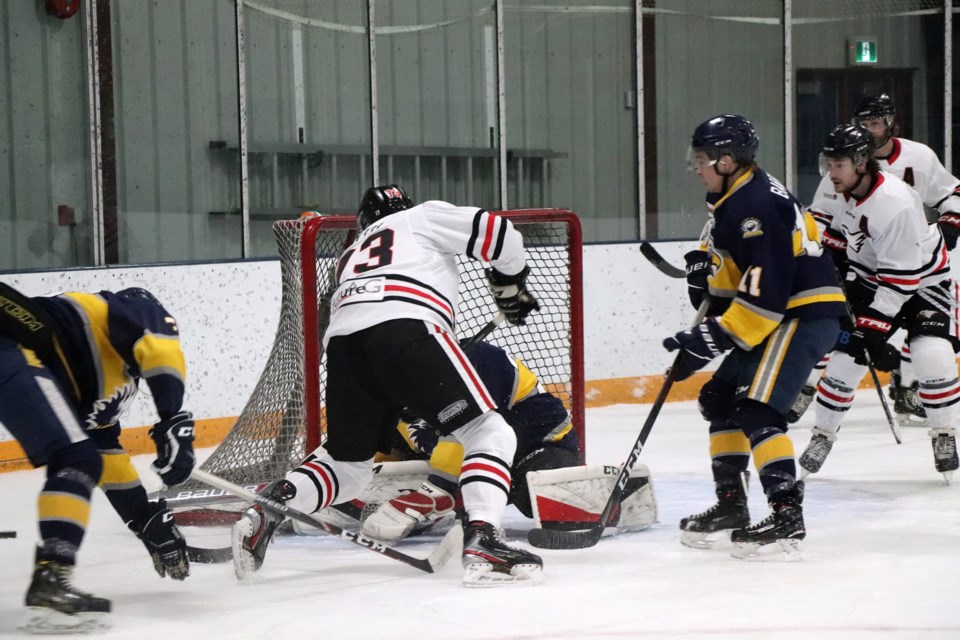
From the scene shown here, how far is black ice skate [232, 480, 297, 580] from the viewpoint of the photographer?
2850 millimetres

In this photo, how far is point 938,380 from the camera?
4078 mm

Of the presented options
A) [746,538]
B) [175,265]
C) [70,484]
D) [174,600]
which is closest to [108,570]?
[174,600]

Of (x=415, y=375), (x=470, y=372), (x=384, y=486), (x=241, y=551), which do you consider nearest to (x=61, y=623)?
(x=241, y=551)

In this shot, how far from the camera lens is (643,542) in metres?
3.23

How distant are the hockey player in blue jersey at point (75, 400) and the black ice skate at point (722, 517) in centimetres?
117

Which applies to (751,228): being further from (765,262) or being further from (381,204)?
(381,204)

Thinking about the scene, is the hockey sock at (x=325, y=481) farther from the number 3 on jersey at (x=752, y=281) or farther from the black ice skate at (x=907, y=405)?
the black ice skate at (x=907, y=405)

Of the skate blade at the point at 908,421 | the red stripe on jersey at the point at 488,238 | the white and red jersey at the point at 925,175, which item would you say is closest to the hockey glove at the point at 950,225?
the white and red jersey at the point at 925,175

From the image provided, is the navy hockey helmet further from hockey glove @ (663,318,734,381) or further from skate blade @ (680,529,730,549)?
skate blade @ (680,529,730,549)

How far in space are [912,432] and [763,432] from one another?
7.61ft

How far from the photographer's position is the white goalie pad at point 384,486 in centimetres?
337

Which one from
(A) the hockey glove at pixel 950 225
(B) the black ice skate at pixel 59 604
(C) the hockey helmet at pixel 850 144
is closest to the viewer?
(B) the black ice skate at pixel 59 604

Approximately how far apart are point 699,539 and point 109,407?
137 cm

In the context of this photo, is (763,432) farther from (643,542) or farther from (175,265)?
(175,265)
